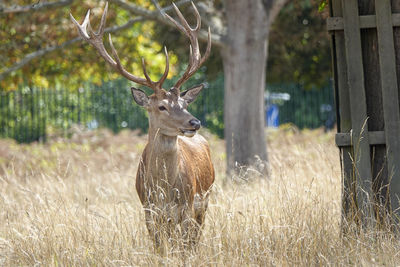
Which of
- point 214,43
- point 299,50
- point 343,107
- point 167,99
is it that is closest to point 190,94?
point 167,99

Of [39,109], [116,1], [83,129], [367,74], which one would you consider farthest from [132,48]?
[367,74]

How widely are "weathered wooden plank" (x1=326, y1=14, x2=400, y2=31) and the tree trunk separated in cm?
452

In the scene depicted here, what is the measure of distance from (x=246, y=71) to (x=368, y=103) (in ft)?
15.1

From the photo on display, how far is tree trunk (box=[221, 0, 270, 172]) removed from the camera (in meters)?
9.72

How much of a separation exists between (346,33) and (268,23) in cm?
482

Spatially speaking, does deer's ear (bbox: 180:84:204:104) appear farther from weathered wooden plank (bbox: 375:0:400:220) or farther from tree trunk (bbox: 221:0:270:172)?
tree trunk (bbox: 221:0:270:172)

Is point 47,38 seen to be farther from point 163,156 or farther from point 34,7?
point 163,156

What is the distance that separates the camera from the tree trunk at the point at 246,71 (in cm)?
972

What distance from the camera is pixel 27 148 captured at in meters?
15.1

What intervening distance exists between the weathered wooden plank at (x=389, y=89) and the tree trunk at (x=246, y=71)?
15.3 ft

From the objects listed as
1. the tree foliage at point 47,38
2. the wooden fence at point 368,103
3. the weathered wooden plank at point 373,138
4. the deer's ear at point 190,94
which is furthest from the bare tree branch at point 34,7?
the weathered wooden plank at point 373,138

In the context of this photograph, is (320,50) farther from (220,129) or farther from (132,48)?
(132,48)

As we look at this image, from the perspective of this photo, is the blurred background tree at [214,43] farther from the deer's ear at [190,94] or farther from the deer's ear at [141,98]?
the deer's ear at [141,98]

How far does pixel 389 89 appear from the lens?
507cm
